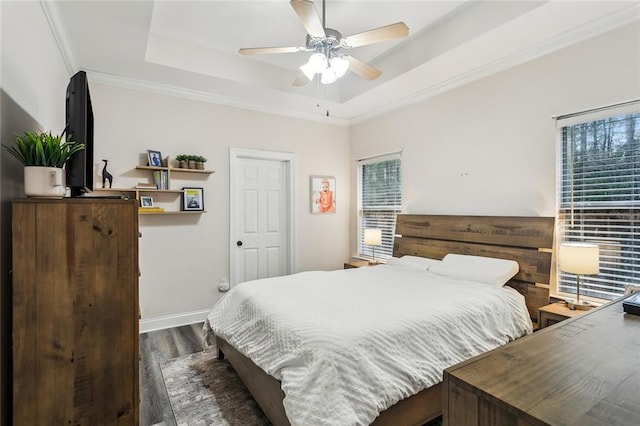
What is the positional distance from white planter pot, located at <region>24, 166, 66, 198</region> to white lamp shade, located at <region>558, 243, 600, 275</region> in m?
3.12

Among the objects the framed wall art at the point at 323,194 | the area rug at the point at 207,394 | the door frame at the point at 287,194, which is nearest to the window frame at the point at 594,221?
the area rug at the point at 207,394

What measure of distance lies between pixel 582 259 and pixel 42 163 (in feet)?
10.6

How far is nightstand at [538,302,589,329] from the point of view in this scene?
228 cm

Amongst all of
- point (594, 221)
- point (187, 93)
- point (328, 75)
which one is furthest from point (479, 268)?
point (187, 93)

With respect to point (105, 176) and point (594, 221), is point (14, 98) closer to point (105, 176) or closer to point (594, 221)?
point (105, 176)

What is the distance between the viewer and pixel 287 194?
14.9 ft

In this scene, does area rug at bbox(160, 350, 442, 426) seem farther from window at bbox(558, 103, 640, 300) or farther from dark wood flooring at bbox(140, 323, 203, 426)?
window at bbox(558, 103, 640, 300)

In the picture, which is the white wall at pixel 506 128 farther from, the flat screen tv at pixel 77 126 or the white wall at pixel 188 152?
the flat screen tv at pixel 77 126

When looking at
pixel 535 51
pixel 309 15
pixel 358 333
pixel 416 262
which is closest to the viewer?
pixel 358 333

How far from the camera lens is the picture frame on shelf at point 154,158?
3.47 m

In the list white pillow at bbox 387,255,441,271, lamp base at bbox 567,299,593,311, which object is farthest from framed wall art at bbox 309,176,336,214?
lamp base at bbox 567,299,593,311

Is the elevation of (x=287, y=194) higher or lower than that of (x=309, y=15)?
lower

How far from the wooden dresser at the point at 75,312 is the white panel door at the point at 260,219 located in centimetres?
270

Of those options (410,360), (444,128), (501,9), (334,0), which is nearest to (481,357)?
(410,360)
